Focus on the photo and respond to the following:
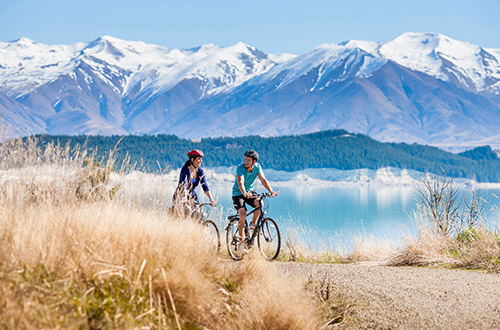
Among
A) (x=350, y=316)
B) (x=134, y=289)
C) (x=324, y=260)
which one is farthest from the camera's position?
(x=324, y=260)

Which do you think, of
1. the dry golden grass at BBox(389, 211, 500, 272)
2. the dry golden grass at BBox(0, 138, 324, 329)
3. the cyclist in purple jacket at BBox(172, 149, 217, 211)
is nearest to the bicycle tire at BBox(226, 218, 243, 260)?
the cyclist in purple jacket at BBox(172, 149, 217, 211)

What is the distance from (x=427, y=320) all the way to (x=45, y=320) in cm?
360

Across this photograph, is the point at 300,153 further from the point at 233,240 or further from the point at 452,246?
the point at 233,240

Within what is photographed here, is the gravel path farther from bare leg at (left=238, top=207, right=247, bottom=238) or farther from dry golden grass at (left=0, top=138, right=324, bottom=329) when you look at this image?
bare leg at (left=238, top=207, right=247, bottom=238)

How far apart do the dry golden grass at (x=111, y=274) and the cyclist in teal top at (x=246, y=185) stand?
268cm

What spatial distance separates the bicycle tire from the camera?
984 cm

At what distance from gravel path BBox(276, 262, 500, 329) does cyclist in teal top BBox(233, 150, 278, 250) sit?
1.19 metres

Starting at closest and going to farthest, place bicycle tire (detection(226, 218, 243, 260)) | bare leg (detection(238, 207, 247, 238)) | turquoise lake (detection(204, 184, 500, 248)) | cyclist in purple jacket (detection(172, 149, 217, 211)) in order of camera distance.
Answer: cyclist in purple jacket (detection(172, 149, 217, 211))
bare leg (detection(238, 207, 247, 238))
bicycle tire (detection(226, 218, 243, 260))
turquoise lake (detection(204, 184, 500, 248))

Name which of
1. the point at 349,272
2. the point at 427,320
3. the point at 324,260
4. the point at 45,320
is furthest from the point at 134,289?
the point at 324,260

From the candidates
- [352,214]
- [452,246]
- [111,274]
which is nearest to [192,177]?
[452,246]

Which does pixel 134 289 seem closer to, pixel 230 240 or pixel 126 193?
pixel 126 193

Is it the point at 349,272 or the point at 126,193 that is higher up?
the point at 126,193

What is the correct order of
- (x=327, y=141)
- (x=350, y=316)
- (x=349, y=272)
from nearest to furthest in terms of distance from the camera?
(x=350, y=316)
(x=349, y=272)
(x=327, y=141)

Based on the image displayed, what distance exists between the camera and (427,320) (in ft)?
19.2
